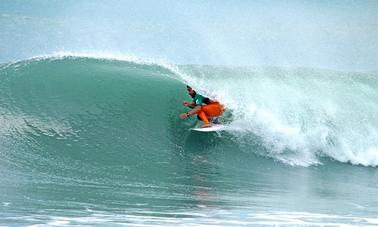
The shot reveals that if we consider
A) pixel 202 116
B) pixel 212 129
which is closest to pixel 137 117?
pixel 202 116

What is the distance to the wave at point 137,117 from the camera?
1219 centimetres

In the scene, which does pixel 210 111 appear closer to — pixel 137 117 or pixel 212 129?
pixel 212 129

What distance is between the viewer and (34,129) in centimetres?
1225

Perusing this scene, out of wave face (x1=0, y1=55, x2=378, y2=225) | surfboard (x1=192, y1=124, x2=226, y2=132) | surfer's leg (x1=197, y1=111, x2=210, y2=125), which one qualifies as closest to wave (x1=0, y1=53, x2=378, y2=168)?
wave face (x1=0, y1=55, x2=378, y2=225)

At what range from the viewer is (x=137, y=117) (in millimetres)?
13617

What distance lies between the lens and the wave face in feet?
28.1

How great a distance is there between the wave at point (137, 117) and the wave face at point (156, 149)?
28 mm

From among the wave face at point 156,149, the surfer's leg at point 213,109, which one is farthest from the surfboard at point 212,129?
the surfer's leg at point 213,109

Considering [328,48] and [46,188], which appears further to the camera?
[328,48]

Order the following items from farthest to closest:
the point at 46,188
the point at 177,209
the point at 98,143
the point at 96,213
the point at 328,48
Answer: the point at 328,48
the point at 98,143
the point at 46,188
the point at 177,209
the point at 96,213

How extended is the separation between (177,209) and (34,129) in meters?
4.77

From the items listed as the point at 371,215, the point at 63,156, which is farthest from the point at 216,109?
the point at 371,215

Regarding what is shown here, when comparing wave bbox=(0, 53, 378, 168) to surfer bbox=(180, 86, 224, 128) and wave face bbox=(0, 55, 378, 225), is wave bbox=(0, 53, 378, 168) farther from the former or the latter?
surfer bbox=(180, 86, 224, 128)

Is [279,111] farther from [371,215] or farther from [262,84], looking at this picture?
[371,215]
